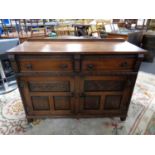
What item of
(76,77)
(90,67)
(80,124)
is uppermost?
(90,67)

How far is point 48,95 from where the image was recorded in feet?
4.00

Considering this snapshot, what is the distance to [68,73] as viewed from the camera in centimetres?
109

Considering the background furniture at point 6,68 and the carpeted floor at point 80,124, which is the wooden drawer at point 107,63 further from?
the background furniture at point 6,68

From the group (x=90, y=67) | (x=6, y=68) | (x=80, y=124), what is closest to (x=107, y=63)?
(x=90, y=67)

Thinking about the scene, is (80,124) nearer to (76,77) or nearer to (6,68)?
(76,77)

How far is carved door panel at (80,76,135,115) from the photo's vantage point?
1.15m

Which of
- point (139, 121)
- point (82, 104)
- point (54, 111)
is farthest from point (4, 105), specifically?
point (139, 121)

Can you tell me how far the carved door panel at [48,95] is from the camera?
1135mm

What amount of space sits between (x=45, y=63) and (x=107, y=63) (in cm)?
53

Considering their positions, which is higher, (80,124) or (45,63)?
(45,63)

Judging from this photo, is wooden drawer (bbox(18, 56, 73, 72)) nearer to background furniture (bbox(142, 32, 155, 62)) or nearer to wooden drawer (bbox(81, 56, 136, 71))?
wooden drawer (bbox(81, 56, 136, 71))

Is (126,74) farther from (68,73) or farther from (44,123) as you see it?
(44,123)
